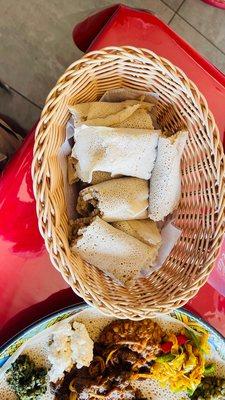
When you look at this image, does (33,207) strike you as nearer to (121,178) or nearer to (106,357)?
(121,178)

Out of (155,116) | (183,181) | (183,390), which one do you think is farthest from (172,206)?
(183,390)

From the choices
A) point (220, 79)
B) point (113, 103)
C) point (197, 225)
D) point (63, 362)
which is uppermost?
point (220, 79)

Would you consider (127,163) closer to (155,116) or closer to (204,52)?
(155,116)

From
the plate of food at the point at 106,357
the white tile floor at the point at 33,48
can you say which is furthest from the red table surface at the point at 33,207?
the white tile floor at the point at 33,48

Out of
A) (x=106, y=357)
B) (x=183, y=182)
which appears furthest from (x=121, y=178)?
(x=106, y=357)

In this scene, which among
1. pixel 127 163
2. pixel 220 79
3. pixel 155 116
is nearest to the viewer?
pixel 127 163
